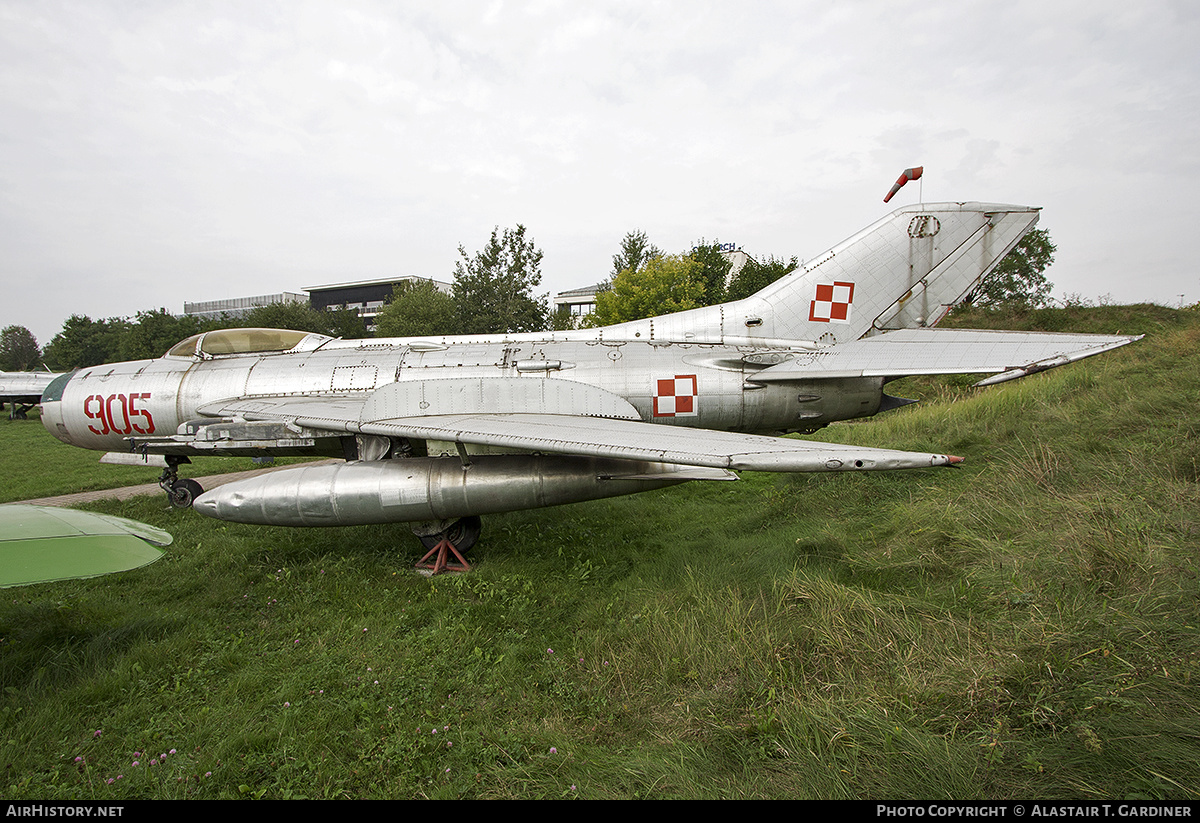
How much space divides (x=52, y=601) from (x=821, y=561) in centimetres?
745

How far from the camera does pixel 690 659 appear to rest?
3721 millimetres

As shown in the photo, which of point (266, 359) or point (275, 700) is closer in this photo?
point (275, 700)

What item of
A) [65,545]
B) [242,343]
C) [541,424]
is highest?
[242,343]

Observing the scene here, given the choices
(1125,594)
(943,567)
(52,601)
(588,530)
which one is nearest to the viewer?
(1125,594)

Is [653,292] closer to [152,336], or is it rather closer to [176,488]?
[176,488]

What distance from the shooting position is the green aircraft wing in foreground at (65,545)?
10.1ft

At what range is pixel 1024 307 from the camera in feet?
63.8

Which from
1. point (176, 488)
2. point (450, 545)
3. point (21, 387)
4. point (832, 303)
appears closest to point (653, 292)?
point (832, 303)

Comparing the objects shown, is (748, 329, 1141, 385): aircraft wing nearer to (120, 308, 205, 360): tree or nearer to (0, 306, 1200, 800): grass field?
(0, 306, 1200, 800): grass field

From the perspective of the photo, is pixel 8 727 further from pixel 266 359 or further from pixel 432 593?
pixel 266 359

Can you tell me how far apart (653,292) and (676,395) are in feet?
65.6

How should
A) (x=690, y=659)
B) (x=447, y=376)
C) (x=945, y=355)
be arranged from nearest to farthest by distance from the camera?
(x=690, y=659) → (x=945, y=355) → (x=447, y=376)

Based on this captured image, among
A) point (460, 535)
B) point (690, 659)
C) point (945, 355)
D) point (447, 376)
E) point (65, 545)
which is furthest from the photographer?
point (447, 376)

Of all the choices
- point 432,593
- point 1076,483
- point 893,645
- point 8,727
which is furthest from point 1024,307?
point 8,727
